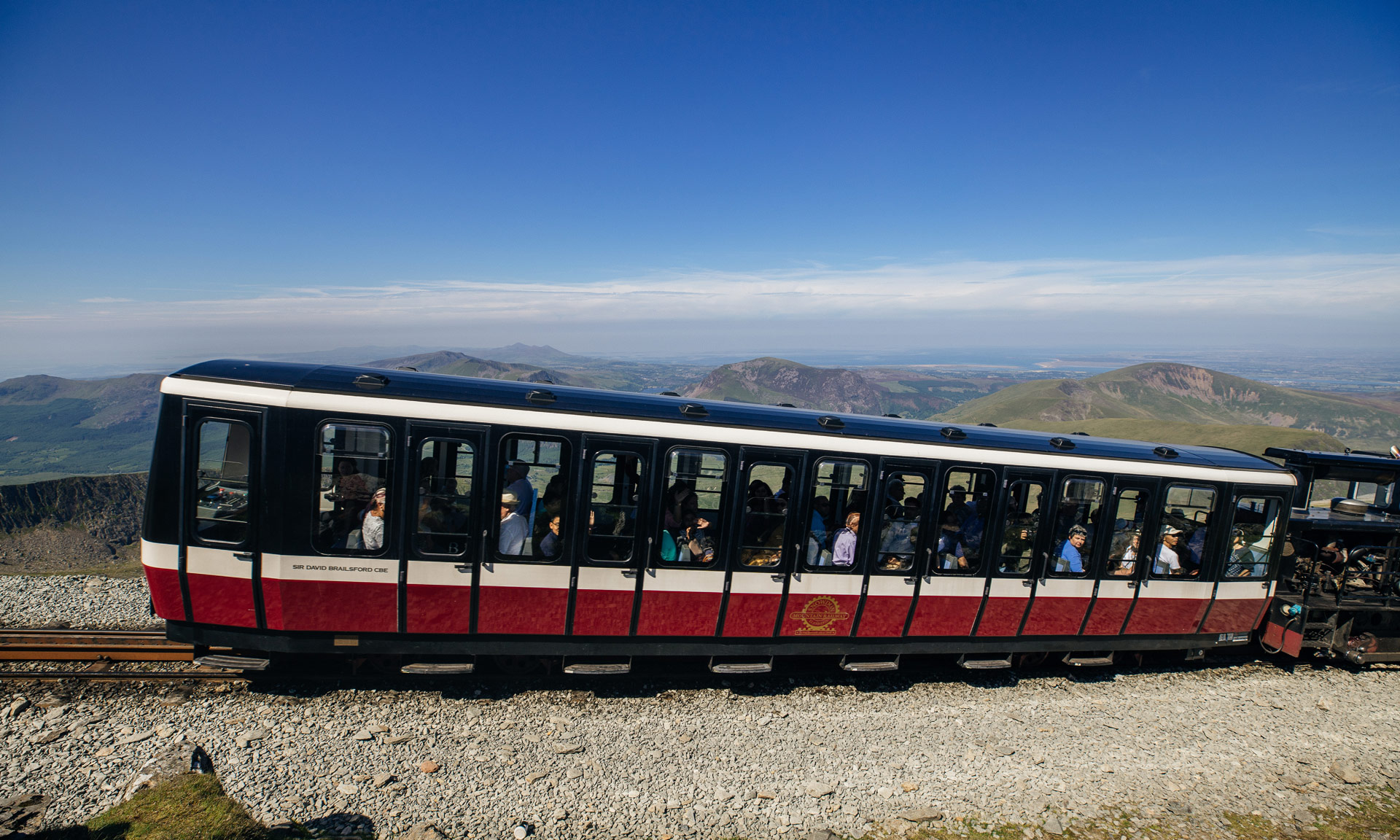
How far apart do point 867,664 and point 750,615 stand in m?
2.20

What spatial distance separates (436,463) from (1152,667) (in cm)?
1260

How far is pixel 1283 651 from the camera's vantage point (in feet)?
37.2

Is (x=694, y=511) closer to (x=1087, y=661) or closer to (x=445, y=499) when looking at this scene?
(x=445, y=499)

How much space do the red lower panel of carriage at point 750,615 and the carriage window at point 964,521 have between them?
267cm

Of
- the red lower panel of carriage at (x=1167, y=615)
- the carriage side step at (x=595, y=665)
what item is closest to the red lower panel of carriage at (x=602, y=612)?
the carriage side step at (x=595, y=665)

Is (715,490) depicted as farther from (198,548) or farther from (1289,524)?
(1289,524)

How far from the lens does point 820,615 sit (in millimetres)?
9172

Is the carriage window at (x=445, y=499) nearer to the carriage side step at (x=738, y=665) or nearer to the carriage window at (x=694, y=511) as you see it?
the carriage window at (x=694, y=511)

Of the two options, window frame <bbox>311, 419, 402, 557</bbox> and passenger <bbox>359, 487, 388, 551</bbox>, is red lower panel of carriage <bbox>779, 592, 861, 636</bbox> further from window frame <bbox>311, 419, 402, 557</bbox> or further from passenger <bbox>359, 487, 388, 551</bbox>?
passenger <bbox>359, 487, 388, 551</bbox>

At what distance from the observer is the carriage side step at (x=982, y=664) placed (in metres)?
9.88

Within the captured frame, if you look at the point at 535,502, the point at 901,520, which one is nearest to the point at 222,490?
the point at 535,502

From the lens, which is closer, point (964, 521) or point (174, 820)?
point (174, 820)

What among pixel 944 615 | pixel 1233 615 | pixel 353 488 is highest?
pixel 353 488

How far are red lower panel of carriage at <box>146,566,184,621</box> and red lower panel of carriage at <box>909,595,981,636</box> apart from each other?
984 cm
